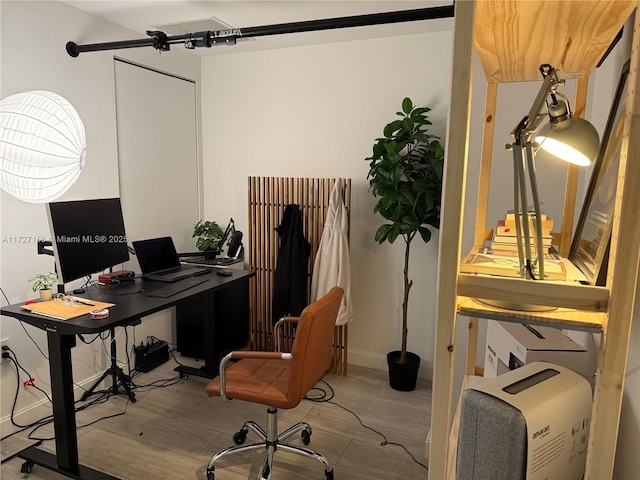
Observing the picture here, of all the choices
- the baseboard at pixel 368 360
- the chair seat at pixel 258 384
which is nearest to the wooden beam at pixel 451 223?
the chair seat at pixel 258 384

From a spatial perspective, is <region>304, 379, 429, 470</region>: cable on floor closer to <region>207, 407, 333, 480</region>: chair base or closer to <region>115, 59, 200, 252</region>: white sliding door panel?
<region>207, 407, 333, 480</region>: chair base

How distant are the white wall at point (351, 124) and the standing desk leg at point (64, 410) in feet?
7.15

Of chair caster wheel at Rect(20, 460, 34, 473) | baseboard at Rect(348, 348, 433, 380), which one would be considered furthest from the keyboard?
baseboard at Rect(348, 348, 433, 380)

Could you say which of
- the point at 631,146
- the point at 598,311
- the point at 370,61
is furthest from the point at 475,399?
the point at 370,61

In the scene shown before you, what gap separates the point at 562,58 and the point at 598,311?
0.74m

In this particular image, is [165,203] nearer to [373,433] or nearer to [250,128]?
[250,128]

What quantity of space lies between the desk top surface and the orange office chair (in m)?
0.55

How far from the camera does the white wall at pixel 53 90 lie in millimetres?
2637

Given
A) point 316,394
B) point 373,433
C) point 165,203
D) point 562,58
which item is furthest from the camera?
point 165,203

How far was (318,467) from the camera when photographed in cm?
247

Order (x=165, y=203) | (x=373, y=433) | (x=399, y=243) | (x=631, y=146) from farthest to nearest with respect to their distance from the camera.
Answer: (x=165, y=203) → (x=399, y=243) → (x=373, y=433) → (x=631, y=146)

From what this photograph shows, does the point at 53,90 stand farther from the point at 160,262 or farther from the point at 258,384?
the point at 258,384

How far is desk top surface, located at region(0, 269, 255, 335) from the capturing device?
2148 mm

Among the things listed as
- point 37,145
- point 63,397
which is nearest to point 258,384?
point 63,397
